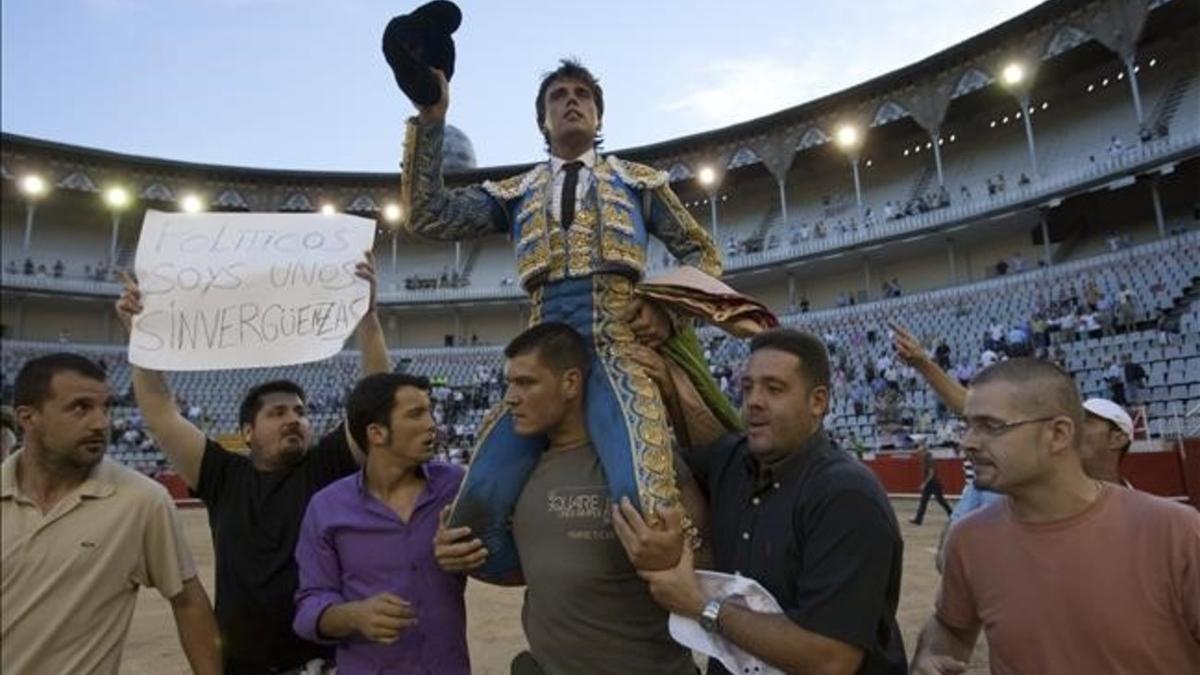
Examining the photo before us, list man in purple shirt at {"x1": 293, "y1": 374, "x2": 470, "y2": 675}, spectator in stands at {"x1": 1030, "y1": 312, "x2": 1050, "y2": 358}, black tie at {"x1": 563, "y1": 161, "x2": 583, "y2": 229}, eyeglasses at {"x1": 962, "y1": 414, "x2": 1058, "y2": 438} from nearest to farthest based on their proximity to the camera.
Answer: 1. eyeglasses at {"x1": 962, "y1": 414, "x2": 1058, "y2": 438}
2. man in purple shirt at {"x1": 293, "y1": 374, "x2": 470, "y2": 675}
3. black tie at {"x1": 563, "y1": 161, "x2": 583, "y2": 229}
4. spectator in stands at {"x1": 1030, "y1": 312, "x2": 1050, "y2": 358}

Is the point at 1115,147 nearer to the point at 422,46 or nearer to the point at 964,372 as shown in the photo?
the point at 964,372

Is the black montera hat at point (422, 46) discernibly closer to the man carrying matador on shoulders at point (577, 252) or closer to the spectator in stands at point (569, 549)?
the man carrying matador on shoulders at point (577, 252)

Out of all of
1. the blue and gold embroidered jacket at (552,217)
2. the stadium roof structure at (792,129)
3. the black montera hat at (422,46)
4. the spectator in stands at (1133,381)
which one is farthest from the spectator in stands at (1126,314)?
the black montera hat at (422,46)

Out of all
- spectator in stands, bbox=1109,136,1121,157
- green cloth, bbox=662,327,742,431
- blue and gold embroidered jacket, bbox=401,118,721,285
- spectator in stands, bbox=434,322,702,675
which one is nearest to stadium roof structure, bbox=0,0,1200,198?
spectator in stands, bbox=1109,136,1121,157

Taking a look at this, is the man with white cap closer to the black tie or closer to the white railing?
the black tie

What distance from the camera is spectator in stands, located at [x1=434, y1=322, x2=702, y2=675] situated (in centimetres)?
184

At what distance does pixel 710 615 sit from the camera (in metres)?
1.68

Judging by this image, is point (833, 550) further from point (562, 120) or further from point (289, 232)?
point (289, 232)

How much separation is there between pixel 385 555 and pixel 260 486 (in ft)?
2.48

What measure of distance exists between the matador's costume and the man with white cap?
6.26 feet

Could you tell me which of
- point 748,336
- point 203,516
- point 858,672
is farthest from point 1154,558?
point 203,516

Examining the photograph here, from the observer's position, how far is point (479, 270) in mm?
36906

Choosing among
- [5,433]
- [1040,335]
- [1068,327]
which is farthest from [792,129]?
[5,433]

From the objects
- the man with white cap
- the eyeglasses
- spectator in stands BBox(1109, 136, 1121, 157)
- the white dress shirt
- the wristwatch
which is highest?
spectator in stands BBox(1109, 136, 1121, 157)
